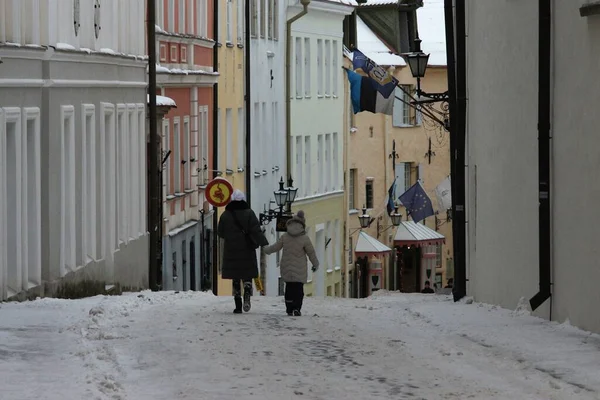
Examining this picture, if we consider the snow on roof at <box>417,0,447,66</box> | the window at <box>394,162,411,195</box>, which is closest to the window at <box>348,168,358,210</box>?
the window at <box>394,162,411,195</box>

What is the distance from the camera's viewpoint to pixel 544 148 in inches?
741

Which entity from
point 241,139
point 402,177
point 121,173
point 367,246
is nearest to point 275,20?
point 241,139

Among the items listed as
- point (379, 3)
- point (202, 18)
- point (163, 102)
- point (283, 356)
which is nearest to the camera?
point (283, 356)

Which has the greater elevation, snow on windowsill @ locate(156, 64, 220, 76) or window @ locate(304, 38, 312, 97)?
window @ locate(304, 38, 312, 97)

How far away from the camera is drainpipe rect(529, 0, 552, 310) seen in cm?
1864

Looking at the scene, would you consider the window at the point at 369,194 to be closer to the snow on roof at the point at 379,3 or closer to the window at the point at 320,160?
the window at the point at 320,160

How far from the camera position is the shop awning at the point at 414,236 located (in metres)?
74.6

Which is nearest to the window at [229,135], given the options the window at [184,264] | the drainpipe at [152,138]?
the window at [184,264]

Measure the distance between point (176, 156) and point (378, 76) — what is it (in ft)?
16.4

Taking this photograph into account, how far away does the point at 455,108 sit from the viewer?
27.8 metres

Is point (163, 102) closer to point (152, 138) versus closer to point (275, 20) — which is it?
point (152, 138)

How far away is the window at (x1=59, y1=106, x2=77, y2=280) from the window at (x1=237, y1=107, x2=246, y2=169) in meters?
25.4

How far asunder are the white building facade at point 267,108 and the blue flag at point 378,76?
14952 millimetres

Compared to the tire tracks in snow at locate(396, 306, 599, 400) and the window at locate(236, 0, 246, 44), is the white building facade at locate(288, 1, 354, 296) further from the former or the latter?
the tire tracks in snow at locate(396, 306, 599, 400)
